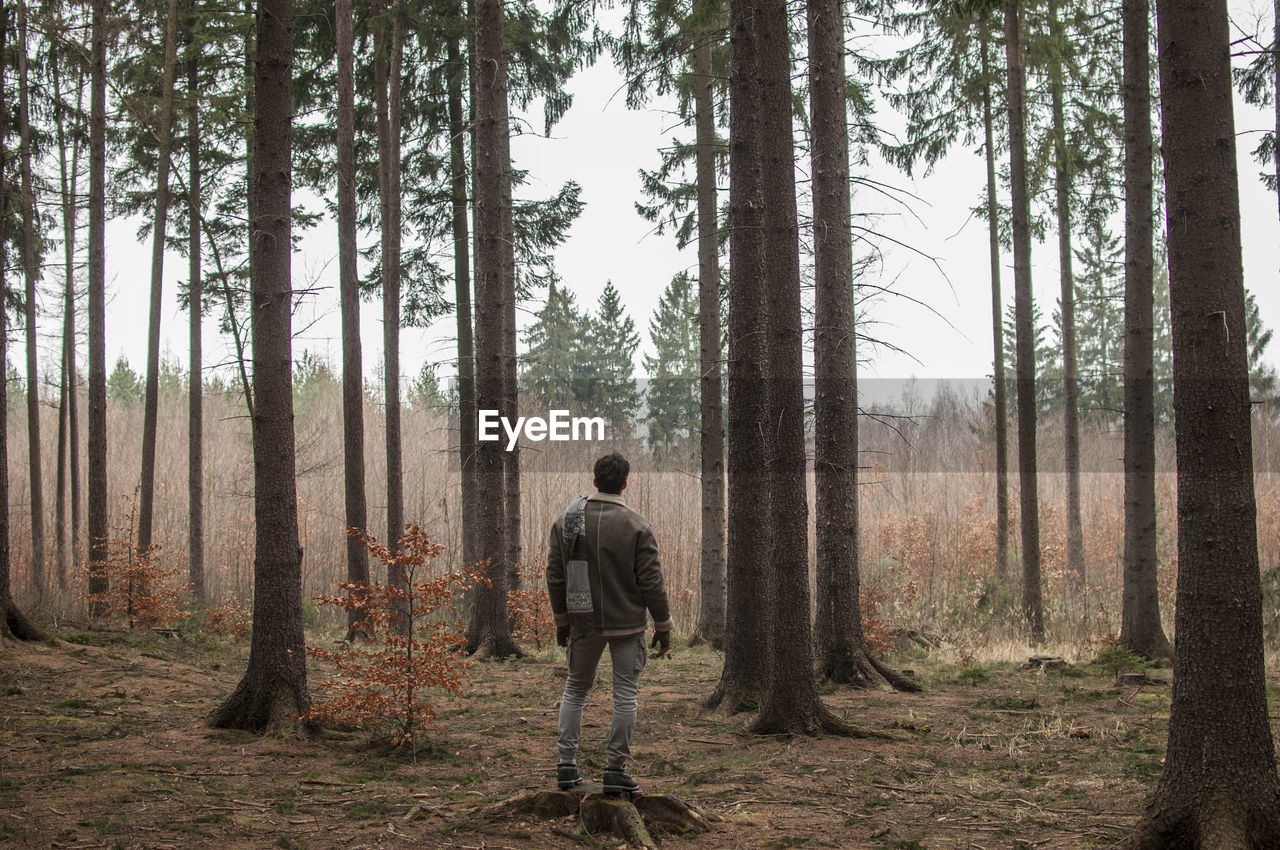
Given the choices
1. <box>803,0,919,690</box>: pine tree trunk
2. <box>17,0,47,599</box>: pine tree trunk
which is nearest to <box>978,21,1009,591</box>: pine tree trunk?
<box>803,0,919,690</box>: pine tree trunk

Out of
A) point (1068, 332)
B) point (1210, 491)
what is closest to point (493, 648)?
point (1210, 491)

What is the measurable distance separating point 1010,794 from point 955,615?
10972 mm

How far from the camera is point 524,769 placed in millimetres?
6785

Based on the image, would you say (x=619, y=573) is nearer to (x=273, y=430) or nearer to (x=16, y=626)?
(x=273, y=430)

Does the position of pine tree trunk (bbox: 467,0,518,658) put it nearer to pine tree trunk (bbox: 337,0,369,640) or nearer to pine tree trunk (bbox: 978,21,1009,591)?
pine tree trunk (bbox: 337,0,369,640)

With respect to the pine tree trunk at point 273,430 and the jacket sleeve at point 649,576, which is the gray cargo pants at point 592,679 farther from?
the pine tree trunk at point 273,430

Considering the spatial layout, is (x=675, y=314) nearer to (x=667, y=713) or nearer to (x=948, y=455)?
(x=948, y=455)

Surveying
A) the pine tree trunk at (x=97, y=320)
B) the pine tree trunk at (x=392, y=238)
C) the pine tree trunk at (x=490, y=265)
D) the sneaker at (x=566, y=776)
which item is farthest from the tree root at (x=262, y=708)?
the pine tree trunk at (x=97, y=320)

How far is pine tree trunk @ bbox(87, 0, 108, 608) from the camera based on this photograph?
14.1 meters

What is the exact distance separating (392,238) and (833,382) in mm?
8319

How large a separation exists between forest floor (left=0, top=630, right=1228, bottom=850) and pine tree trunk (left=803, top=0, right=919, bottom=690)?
2.33 ft

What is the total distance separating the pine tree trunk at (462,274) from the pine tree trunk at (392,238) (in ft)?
3.11

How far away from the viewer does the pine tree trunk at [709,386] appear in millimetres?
13250

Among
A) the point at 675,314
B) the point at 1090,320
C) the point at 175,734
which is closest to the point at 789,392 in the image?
the point at 175,734
